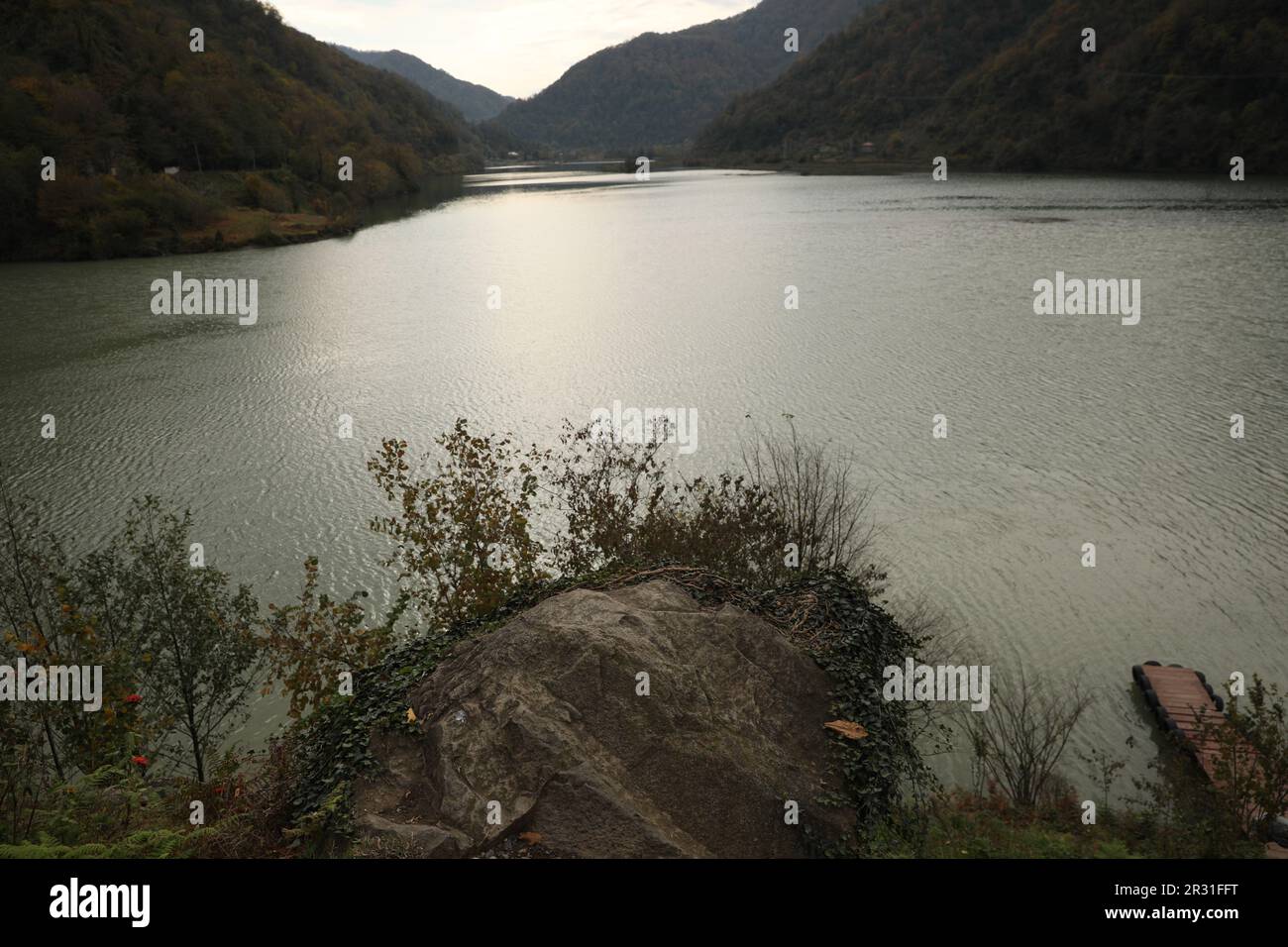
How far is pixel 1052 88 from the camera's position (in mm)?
128500

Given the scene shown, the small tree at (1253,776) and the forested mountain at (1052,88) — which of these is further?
the forested mountain at (1052,88)

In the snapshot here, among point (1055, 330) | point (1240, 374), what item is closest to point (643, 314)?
point (1055, 330)

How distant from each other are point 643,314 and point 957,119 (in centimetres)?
12508

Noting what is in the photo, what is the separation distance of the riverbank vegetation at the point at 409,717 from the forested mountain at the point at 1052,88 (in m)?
113

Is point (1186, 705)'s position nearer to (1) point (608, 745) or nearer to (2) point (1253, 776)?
(2) point (1253, 776)

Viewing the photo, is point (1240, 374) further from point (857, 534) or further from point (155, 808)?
point (155, 808)

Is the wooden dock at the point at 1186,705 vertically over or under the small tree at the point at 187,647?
under

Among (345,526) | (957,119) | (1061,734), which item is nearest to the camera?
(1061,734)

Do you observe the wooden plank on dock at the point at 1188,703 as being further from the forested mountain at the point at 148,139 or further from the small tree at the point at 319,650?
the forested mountain at the point at 148,139

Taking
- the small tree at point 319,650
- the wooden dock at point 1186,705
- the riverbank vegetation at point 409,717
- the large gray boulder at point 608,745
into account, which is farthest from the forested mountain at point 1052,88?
the small tree at point 319,650

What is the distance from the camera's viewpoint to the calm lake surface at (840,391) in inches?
742

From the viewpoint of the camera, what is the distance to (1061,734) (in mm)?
13391
